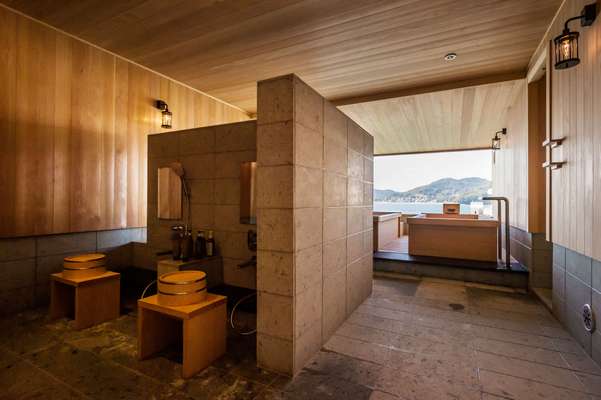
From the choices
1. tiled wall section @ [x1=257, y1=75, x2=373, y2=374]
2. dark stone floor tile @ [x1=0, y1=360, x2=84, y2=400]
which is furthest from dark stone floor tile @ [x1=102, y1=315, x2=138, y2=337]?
tiled wall section @ [x1=257, y1=75, x2=373, y2=374]

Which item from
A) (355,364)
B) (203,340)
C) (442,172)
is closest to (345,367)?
(355,364)

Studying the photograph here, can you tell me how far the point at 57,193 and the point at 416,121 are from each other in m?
6.01

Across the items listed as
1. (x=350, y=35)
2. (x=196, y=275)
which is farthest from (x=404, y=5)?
(x=196, y=275)

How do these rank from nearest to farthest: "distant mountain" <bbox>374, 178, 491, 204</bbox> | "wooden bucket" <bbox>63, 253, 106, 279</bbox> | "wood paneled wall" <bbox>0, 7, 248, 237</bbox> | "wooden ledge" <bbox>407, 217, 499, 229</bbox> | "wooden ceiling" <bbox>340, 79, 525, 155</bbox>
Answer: "wooden bucket" <bbox>63, 253, 106, 279</bbox>, "wood paneled wall" <bbox>0, 7, 248, 237</bbox>, "wooden ledge" <bbox>407, 217, 499, 229</bbox>, "wooden ceiling" <bbox>340, 79, 525, 155</bbox>, "distant mountain" <bbox>374, 178, 491, 204</bbox>

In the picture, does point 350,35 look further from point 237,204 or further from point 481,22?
point 237,204

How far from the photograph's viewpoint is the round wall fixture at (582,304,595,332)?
81.0 inches

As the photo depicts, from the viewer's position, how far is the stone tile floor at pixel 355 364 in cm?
171

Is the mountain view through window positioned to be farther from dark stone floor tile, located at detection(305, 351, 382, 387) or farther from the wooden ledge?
dark stone floor tile, located at detection(305, 351, 382, 387)

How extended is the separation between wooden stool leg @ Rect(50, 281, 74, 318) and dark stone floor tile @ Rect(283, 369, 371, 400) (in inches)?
99.5

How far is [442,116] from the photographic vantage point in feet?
17.9

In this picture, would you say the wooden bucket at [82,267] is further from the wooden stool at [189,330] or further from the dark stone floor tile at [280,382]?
the dark stone floor tile at [280,382]

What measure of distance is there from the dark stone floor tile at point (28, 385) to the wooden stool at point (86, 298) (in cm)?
59

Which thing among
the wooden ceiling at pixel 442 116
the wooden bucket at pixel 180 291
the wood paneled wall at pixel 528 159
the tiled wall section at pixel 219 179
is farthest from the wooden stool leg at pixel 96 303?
the wood paneled wall at pixel 528 159

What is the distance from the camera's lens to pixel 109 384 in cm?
177
